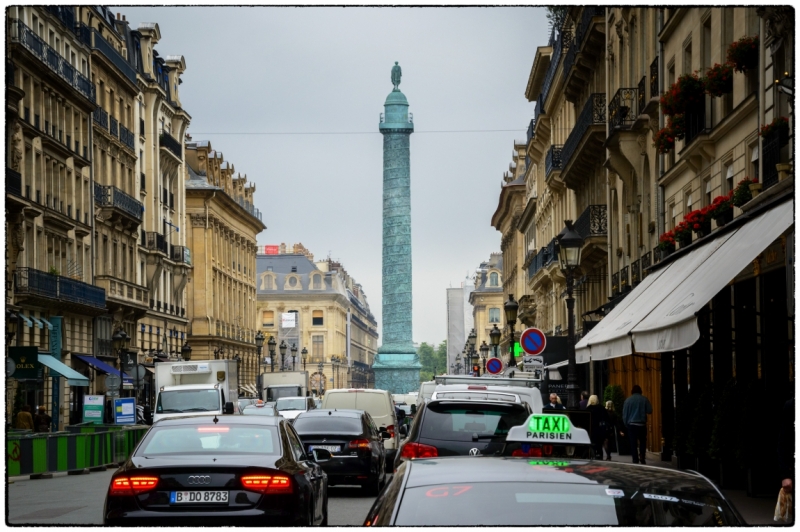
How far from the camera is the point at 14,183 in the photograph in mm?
46469

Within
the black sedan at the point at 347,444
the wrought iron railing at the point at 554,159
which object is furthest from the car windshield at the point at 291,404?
the black sedan at the point at 347,444

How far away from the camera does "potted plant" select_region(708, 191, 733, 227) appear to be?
21942 mm

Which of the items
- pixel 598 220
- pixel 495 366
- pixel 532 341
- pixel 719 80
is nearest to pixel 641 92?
pixel 532 341

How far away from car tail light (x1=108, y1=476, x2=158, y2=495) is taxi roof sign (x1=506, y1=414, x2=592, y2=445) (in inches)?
139

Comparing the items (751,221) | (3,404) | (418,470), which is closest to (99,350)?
(751,221)

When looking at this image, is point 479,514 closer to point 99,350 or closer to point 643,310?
point 643,310

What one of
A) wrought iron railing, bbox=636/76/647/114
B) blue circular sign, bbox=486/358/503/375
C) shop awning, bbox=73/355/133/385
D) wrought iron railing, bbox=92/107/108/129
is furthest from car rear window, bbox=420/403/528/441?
wrought iron railing, bbox=92/107/108/129

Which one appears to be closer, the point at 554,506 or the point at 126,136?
the point at 554,506

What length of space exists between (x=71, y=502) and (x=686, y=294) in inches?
420

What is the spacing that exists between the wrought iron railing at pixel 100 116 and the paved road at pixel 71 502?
34.6 meters

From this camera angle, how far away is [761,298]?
19.6 m

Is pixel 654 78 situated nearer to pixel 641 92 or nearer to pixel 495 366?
pixel 641 92

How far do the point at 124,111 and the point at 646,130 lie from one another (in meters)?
38.8

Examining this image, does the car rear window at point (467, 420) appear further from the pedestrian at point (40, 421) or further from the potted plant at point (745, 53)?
the pedestrian at point (40, 421)
